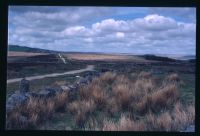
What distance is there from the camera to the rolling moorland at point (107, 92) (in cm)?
831

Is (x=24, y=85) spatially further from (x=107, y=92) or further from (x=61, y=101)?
(x=107, y=92)

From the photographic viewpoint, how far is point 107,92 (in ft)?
27.9

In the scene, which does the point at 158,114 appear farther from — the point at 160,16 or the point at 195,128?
the point at 160,16

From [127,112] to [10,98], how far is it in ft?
5.74

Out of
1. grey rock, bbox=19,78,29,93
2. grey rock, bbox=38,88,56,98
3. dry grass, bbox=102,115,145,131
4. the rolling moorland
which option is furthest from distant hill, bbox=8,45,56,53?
dry grass, bbox=102,115,145,131

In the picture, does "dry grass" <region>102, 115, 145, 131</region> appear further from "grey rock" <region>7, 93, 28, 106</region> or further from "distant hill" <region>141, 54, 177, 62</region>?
"grey rock" <region>7, 93, 28, 106</region>

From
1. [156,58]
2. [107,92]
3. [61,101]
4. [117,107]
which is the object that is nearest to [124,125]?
[117,107]

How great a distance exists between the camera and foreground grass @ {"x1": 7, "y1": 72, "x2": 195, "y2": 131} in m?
8.30

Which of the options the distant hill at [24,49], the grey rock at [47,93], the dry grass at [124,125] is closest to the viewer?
the dry grass at [124,125]

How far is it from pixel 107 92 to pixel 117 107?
28 cm

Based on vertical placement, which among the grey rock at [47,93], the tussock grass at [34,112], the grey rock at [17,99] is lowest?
the tussock grass at [34,112]

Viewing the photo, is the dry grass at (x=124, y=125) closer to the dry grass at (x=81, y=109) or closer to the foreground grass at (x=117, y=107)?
the foreground grass at (x=117, y=107)

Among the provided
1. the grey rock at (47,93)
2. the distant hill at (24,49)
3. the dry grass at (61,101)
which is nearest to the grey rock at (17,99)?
the grey rock at (47,93)
